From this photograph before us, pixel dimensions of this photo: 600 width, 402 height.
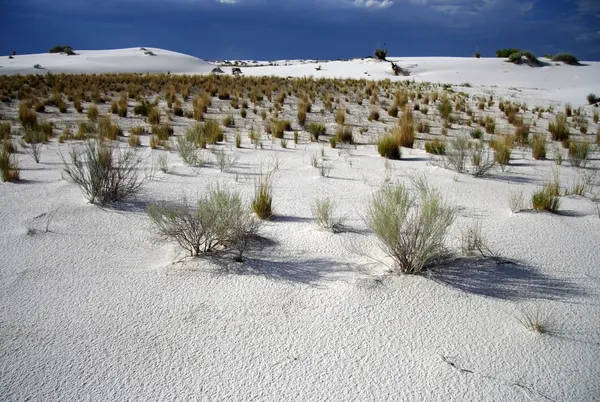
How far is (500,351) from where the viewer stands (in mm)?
2570

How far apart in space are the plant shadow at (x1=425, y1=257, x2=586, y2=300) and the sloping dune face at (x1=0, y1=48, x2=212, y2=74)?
40.5 metres

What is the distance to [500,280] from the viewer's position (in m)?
3.41

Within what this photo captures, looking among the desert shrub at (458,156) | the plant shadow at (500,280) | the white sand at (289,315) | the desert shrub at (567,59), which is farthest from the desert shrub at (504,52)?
the plant shadow at (500,280)

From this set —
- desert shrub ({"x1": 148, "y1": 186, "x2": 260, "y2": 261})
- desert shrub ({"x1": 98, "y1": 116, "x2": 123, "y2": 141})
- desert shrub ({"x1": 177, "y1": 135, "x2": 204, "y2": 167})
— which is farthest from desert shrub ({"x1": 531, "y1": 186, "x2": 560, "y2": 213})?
desert shrub ({"x1": 98, "y1": 116, "x2": 123, "y2": 141})

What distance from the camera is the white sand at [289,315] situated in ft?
7.65

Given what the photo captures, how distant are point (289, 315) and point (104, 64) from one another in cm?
4761

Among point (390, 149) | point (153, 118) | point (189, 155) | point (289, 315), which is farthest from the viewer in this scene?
point (153, 118)

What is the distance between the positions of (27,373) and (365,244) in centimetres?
284

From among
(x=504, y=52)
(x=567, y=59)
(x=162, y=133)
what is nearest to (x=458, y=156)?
(x=162, y=133)

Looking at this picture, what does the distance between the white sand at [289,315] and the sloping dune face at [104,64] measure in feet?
127

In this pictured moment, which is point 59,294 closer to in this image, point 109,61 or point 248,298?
point 248,298

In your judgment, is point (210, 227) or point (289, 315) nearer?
point (289, 315)

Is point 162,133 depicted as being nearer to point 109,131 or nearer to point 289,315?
point 109,131

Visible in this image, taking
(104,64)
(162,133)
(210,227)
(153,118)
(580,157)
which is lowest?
(210,227)
